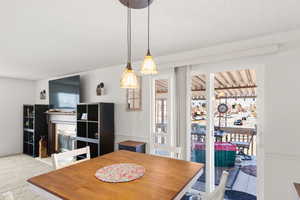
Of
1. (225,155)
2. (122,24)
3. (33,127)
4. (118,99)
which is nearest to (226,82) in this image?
(225,155)

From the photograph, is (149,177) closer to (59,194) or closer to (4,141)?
(59,194)

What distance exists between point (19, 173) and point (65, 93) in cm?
203

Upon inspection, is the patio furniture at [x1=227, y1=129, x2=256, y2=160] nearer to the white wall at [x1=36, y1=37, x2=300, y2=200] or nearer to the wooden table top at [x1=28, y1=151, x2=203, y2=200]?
the white wall at [x1=36, y1=37, x2=300, y2=200]

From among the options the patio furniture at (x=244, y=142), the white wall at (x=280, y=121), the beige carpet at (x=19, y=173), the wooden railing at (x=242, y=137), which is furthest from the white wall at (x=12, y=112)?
the patio furniture at (x=244, y=142)

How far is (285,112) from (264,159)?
67 cm

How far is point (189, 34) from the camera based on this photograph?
210 cm

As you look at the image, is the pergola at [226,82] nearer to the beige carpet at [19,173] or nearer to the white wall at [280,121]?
the white wall at [280,121]

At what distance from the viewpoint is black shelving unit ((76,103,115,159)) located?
334 centimetres

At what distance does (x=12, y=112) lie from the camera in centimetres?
515

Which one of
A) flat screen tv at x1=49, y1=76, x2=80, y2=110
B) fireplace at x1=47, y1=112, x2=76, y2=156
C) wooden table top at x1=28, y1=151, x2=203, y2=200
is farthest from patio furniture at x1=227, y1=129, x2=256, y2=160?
fireplace at x1=47, y1=112, x2=76, y2=156

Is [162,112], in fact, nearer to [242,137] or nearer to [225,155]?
[225,155]

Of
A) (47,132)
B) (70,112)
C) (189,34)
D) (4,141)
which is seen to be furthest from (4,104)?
(189,34)

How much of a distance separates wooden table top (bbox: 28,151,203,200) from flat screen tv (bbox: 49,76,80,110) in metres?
2.70

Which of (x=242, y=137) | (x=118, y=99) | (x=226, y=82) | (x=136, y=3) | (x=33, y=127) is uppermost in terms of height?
(x=136, y=3)
